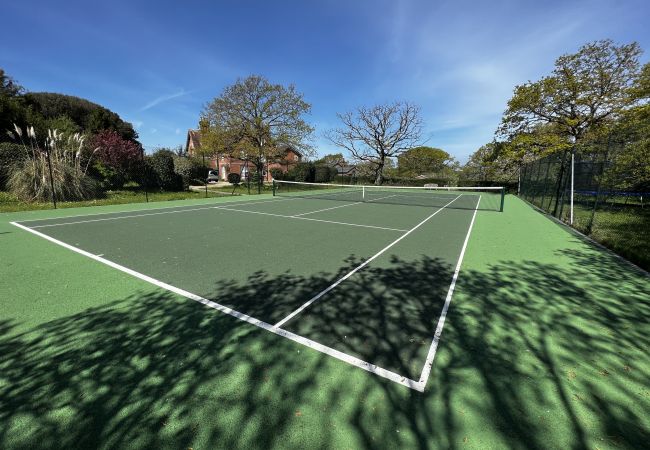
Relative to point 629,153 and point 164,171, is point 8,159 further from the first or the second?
point 629,153

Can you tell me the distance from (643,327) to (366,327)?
12.2 ft

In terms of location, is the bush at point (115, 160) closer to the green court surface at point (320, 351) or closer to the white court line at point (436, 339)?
the green court surface at point (320, 351)

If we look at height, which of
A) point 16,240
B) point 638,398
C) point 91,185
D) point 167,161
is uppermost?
point 167,161

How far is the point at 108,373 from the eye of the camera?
9.04 ft

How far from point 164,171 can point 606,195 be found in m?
27.4

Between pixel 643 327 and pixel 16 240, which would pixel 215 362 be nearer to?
pixel 643 327

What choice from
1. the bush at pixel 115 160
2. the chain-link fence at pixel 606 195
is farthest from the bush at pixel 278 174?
the chain-link fence at pixel 606 195

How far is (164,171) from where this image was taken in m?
23.2

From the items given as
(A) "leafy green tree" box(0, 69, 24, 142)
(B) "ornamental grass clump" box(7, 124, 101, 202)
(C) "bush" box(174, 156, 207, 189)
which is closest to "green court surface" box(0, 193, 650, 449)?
(B) "ornamental grass clump" box(7, 124, 101, 202)

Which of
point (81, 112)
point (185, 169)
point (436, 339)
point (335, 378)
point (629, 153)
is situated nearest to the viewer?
point (335, 378)

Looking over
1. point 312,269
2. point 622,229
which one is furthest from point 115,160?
point 622,229

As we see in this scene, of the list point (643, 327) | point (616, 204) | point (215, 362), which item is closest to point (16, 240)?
point (215, 362)

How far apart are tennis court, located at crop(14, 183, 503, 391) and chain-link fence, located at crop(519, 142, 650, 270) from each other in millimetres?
3836

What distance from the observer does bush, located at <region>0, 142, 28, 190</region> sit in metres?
15.9
